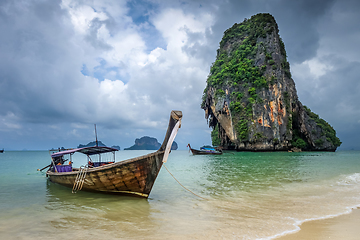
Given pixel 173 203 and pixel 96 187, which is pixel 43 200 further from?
pixel 173 203

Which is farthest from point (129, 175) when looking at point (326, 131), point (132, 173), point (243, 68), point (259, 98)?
point (326, 131)

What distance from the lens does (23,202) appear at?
7.04 meters

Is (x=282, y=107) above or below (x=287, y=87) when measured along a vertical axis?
below

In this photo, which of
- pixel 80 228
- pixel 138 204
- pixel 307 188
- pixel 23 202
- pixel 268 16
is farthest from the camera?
pixel 268 16

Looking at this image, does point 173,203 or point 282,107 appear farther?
point 282,107

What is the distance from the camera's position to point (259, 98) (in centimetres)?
4194

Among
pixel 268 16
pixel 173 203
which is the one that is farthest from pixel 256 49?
pixel 173 203

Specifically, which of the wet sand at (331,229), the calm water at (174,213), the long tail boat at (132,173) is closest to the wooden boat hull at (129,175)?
the long tail boat at (132,173)

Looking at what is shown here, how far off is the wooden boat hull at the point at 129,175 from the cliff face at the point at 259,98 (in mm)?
37974

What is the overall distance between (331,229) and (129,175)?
5277mm

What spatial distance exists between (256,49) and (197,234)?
49.5 meters

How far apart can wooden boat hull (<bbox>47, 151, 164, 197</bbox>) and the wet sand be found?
4092mm

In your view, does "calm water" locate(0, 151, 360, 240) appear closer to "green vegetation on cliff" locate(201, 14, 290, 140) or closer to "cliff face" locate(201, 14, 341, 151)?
"cliff face" locate(201, 14, 341, 151)

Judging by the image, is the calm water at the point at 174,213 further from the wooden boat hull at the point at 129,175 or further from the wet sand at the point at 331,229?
the wooden boat hull at the point at 129,175
